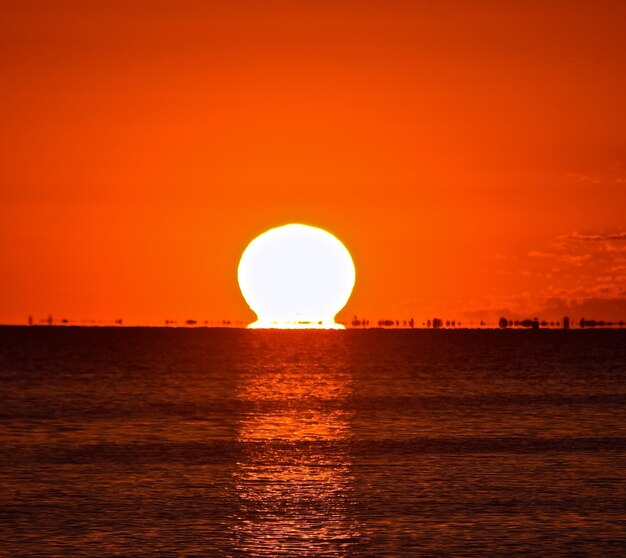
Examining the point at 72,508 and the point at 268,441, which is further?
the point at 268,441

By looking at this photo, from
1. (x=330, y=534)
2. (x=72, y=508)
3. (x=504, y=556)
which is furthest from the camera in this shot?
(x=72, y=508)

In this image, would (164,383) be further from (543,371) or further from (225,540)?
(225,540)

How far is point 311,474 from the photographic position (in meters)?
53.4

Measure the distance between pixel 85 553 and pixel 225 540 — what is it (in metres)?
4.63

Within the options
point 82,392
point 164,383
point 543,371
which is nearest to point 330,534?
point 82,392

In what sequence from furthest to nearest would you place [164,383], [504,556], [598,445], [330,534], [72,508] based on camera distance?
1. [164,383]
2. [598,445]
3. [72,508]
4. [330,534]
5. [504,556]

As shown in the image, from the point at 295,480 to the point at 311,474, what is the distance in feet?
8.00

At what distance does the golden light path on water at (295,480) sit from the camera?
39.4m

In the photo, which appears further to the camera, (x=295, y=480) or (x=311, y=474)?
(x=311, y=474)

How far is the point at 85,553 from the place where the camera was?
37.0 metres

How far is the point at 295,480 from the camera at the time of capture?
168ft

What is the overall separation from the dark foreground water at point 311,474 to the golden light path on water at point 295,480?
123mm

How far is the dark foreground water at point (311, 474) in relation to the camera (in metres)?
39.3

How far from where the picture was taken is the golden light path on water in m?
39.4
